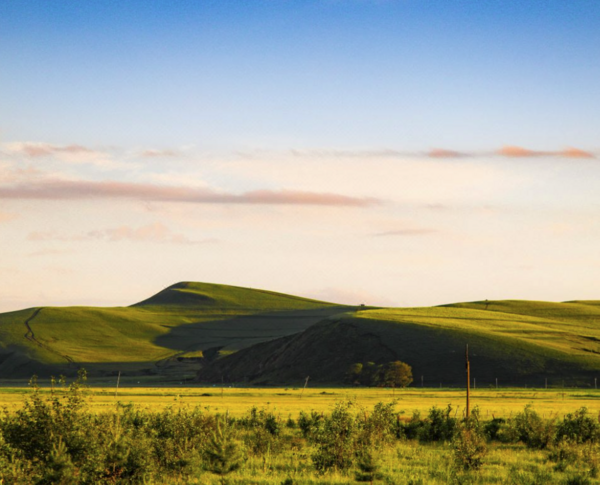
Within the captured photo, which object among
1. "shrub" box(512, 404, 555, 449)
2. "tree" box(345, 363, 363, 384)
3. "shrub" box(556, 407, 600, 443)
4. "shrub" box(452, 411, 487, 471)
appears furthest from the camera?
"tree" box(345, 363, 363, 384)

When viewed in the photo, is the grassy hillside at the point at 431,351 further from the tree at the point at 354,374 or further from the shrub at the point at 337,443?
the shrub at the point at 337,443

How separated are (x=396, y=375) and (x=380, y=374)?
407 centimetres

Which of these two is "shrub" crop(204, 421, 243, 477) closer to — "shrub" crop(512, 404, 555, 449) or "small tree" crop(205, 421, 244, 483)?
"small tree" crop(205, 421, 244, 483)

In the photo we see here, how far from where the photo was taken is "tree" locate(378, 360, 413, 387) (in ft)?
484

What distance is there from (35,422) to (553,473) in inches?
848

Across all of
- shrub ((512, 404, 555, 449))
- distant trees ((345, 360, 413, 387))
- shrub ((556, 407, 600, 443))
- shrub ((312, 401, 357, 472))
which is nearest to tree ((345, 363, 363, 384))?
distant trees ((345, 360, 413, 387))

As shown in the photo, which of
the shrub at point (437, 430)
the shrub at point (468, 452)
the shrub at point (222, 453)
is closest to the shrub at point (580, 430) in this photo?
the shrub at point (437, 430)

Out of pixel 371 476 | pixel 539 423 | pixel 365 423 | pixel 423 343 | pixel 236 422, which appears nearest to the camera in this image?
pixel 371 476

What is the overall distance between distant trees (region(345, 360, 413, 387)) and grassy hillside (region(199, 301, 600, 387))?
2.54 m

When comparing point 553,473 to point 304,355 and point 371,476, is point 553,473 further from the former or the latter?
point 304,355

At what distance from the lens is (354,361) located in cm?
16250

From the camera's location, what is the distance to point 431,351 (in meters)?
161

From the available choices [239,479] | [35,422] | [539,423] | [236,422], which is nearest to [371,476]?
[239,479]

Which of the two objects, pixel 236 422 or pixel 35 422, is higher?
pixel 35 422
